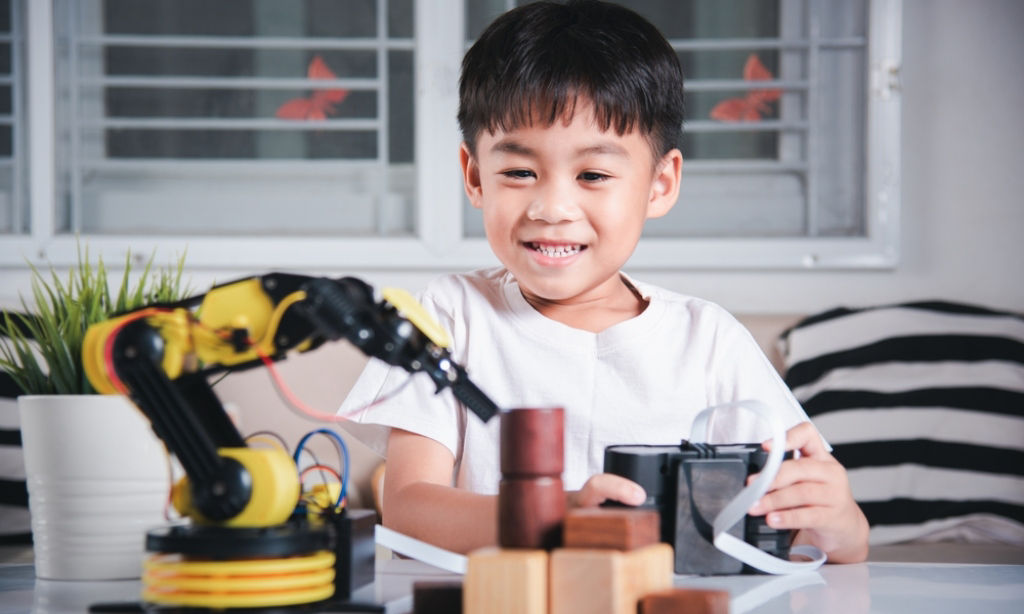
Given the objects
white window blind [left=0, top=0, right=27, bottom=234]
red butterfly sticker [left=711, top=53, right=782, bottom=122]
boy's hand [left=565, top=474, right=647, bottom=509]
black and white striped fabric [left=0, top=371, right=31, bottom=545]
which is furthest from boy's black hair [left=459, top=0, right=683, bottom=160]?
white window blind [left=0, top=0, right=27, bottom=234]

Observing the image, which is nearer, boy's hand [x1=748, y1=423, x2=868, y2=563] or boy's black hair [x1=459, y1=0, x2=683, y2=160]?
boy's hand [x1=748, y1=423, x2=868, y2=563]

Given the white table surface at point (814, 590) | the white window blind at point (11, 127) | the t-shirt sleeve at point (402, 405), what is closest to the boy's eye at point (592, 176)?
the t-shirt sleeve at point (402, 405)

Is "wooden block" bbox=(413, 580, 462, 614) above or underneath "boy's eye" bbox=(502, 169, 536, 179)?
underneath

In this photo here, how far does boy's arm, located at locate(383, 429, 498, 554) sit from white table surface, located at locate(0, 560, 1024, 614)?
5cm

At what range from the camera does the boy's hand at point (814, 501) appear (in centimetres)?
81

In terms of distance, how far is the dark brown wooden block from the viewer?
51cm

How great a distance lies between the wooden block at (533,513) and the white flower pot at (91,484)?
1.19 feet

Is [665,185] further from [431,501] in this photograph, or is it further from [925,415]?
[925,415]

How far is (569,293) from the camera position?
3.51 feet

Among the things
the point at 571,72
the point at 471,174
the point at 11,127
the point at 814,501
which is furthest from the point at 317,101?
the point at 814,501

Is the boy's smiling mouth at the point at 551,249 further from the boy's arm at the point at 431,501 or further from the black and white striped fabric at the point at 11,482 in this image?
the black and white striped fabric at the point at 11,482

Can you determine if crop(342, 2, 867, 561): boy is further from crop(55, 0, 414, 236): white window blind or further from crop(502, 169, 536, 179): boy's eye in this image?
crop(55, 0, 414, 236): white window blind

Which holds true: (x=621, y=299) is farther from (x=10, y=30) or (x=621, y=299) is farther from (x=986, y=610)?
(x=10, y=30)

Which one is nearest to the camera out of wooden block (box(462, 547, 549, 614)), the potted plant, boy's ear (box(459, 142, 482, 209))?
wooden block (box(462, 547, 549, 614))
